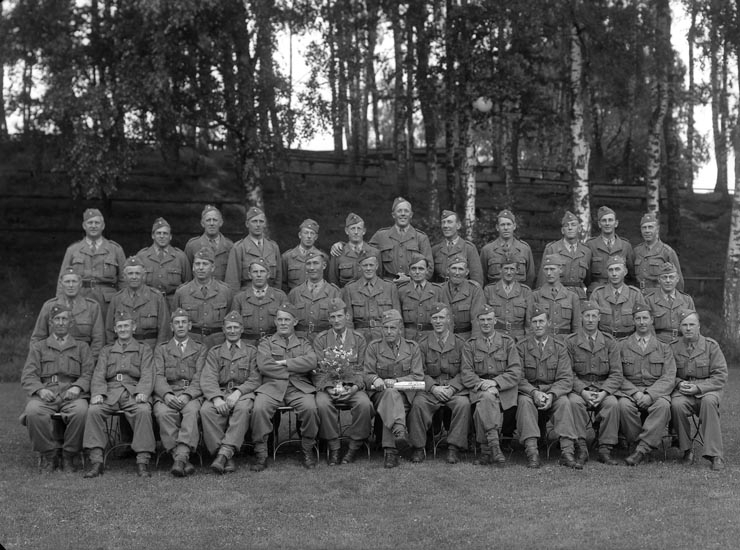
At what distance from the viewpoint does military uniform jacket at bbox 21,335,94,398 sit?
9.03 meters

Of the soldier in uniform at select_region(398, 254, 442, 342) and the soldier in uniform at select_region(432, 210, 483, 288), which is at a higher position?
the soldier in uniform at select_region(432, 210, 483, 288)

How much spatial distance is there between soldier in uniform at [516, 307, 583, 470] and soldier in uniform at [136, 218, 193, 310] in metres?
3.83

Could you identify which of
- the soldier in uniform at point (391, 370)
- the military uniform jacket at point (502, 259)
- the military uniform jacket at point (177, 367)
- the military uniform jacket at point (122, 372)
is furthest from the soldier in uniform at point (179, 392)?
the military uniform jacket at point (502, 259)

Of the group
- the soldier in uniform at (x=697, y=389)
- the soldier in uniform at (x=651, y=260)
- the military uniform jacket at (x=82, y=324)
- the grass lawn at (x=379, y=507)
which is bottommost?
the grass lawn at (x=379, y=507)

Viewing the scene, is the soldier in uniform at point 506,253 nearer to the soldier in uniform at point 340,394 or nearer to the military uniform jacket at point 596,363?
the military uniform jacket at point 596,363

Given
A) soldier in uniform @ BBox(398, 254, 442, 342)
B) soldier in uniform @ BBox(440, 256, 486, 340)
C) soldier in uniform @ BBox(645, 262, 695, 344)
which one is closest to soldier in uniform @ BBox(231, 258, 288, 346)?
soldier in uniform @ BBox(398, 254, 442, 342)

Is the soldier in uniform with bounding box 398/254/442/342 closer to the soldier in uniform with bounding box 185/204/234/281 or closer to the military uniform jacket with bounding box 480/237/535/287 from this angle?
the military uniform jacket with bounding box 480/237/535/287

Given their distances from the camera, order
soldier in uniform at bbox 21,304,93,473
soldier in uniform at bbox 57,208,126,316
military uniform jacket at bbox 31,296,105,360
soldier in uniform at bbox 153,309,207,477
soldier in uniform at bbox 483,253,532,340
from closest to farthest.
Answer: soldier in uniform at bbox 153,309,207,477 < soldier in uniform at bbox 21,304,93,473 < military uniform jacket at bbox 31,296,105,360 < soldier in uniform at bbox 483,253,532,340 < soldier in uniform at bbox 57,208,126,316

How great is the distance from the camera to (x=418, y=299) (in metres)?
9.93

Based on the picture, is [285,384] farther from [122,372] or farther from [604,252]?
[604,252]

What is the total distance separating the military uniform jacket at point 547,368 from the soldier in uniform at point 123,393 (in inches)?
143

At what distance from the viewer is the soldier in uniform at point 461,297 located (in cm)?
985

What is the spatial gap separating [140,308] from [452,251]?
3.51 metres

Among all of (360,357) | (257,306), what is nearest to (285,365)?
(360,357)
